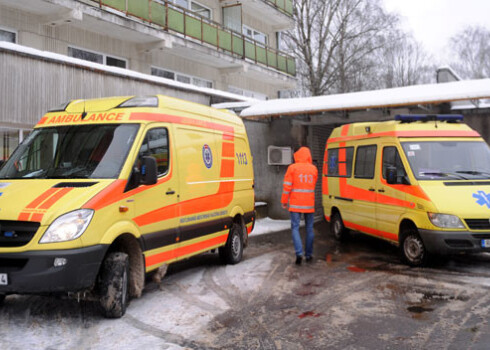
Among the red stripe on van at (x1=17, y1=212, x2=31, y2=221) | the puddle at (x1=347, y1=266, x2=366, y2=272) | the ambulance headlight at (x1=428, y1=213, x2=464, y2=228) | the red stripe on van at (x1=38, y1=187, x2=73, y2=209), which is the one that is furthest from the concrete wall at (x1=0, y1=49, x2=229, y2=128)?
the ambulance headlight at (x1=428, y1=213, x2=464, y2=228)

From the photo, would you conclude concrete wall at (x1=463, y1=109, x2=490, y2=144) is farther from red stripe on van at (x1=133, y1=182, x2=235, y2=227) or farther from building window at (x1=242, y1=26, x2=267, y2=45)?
building window at (x1=242, y1=26, x2=267, y2=45)

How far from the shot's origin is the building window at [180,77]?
18312mm

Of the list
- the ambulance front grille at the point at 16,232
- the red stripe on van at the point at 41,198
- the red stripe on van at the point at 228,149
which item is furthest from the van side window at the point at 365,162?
the ambulance front grille at the point at 16,232

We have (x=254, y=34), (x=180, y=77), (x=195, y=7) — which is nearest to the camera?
(x=180, y=77)

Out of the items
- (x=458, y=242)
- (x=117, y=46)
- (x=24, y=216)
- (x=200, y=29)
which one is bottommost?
(x=458, y=242)

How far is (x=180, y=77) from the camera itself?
19.4 metres

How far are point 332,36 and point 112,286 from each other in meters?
30.9

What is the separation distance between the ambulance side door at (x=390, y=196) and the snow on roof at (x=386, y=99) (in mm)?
2891

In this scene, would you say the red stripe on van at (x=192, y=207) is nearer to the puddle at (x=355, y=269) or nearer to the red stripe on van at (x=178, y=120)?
the red stripe on van at (x=178, y=120)

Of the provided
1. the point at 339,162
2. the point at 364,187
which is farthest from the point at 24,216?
the point at 339,162

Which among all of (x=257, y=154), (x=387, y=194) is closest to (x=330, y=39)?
(x=257, y=154)

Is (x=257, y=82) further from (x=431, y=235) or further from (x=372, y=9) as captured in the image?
(x=431, y=235)

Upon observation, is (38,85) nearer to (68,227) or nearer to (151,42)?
(68,227)

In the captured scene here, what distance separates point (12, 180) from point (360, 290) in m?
4.42
